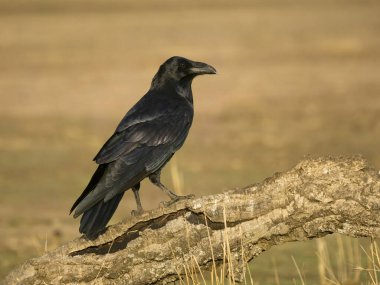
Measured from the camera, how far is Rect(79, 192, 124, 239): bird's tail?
5.86 metres

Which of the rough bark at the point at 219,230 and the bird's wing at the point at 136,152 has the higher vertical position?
the bird's wing at the point at 136,152

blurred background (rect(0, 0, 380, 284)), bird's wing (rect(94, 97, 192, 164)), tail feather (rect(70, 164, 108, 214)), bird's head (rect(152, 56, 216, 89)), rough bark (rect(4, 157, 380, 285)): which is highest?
blurred background (rect(0, 0, 380, 284))

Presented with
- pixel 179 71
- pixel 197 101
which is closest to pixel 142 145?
pixel 179 71

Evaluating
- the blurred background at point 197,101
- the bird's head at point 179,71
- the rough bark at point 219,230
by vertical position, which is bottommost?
the rough bark at point 219,230

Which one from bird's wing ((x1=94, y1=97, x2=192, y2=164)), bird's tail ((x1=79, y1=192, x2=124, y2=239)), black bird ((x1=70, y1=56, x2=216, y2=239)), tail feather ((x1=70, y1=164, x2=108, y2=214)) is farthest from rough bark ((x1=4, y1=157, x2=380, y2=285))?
bird's wing ((x1=94, y1=97, x2=192, y2=164))

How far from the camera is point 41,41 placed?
26.3 metres

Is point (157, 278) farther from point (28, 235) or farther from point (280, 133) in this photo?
point (280, 133)

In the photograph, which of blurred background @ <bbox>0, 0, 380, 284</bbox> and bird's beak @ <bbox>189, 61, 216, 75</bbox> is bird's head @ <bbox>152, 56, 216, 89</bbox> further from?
blurred background @ <bbox>0, 0, 380, 284</bbox>

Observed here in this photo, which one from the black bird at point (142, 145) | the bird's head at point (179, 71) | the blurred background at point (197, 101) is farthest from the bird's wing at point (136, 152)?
A: the blurred background at point (197, 101)

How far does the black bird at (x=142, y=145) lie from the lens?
19.8ft

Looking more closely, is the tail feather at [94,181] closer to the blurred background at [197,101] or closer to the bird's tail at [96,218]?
the bird's tail at [96,218]

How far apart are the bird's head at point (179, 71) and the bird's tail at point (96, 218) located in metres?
1.50

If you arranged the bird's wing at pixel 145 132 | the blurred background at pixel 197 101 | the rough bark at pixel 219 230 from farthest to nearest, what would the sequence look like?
the blurred background at pixel 197 101 → the bird's wing at pixel 145 132 → the rough bark at pixel 219 230

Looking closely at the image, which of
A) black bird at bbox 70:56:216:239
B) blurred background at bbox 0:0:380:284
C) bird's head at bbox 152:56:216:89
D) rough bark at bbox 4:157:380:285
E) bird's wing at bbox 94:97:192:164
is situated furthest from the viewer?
blurred background at bbox 0:0:380:284
